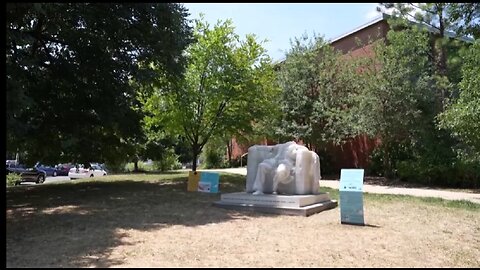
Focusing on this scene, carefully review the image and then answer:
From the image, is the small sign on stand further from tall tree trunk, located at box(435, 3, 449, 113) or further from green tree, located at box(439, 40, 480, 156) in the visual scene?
tall tree trunk, located at box(435, 3, 449, 113)

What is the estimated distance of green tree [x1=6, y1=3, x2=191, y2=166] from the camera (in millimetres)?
12359

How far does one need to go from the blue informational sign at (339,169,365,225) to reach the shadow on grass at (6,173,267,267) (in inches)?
86.2

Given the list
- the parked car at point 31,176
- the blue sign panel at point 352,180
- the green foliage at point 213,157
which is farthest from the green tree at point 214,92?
the green foliage at point 213,157

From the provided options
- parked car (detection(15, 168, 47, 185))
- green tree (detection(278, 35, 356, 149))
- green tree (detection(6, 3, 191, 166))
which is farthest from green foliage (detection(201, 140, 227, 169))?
green tree (detection(6, 3, 191, 166))

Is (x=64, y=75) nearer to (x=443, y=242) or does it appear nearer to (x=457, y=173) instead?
(x=443, y=242)

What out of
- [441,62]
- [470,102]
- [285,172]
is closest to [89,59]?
[285,172]

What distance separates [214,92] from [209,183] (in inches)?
204

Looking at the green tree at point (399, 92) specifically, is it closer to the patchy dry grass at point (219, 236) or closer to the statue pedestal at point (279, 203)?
the patchy dry grass at point (219, 236)

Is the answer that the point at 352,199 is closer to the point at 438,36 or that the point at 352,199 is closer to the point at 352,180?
the point at 352,180

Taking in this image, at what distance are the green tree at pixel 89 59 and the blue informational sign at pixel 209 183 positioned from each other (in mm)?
3302

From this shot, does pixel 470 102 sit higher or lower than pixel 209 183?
higher

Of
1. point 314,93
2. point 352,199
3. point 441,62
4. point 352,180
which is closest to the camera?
point 352,199

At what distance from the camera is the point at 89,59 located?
12.6 m

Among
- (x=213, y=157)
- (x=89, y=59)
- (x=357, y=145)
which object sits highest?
(x=89, y=59)
